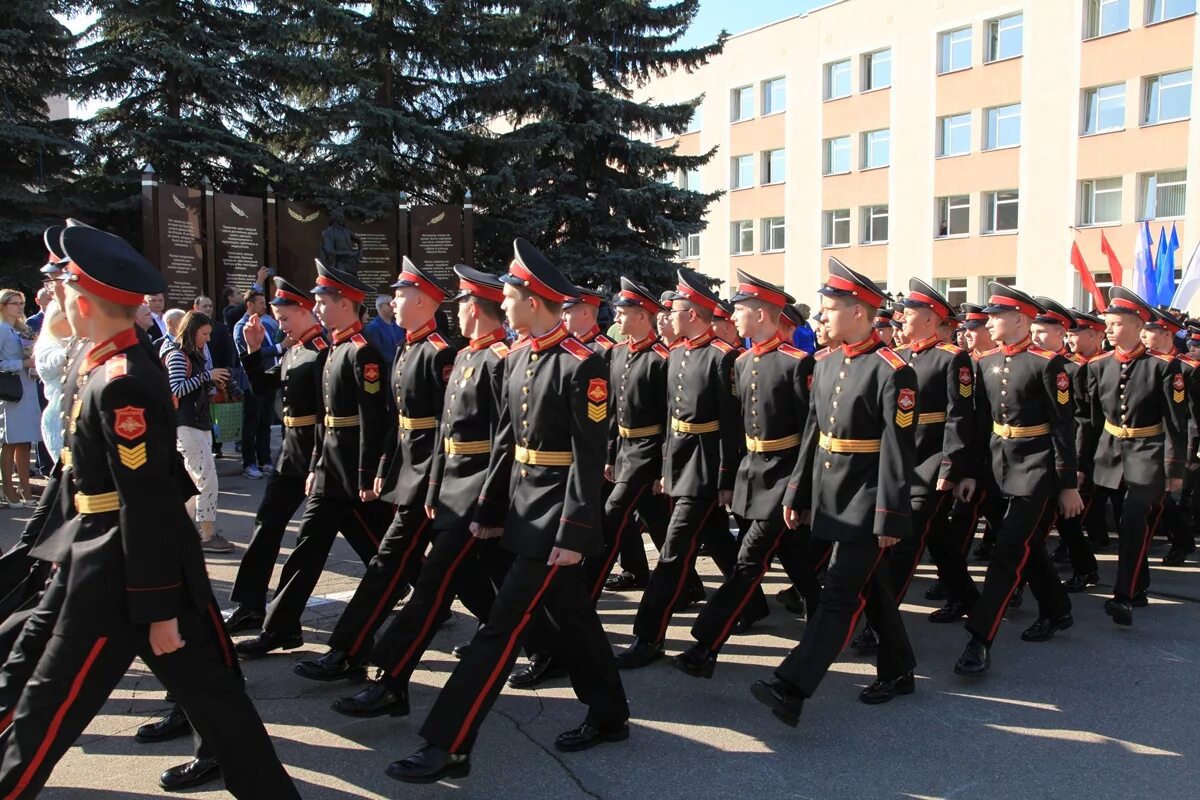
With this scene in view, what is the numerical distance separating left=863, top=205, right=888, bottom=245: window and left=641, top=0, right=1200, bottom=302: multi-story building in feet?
0.17

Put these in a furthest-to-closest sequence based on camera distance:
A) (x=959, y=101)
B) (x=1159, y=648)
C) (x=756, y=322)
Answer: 1. (x=959, y=101)
2. (x=1159, y=648)
3. (x=756, y=322)

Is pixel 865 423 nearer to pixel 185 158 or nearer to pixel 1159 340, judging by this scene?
pixel 1159 340


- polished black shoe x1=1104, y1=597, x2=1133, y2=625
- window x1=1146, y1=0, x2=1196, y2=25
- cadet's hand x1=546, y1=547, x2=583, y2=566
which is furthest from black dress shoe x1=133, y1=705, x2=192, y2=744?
window x1=1146, y1=0, x2=1196, y2=25

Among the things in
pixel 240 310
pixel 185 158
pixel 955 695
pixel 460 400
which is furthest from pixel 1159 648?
pixel 185 158

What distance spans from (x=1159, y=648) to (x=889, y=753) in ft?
8.31

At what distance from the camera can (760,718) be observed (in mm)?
4742

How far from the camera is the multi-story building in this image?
2827 cm

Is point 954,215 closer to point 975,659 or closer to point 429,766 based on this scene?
point 975,659

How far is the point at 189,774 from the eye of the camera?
12.8 ft

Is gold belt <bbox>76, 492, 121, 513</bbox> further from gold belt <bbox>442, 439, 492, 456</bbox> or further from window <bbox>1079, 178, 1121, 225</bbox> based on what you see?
window <bbox>1079, 178, 1121, 225</bbox>

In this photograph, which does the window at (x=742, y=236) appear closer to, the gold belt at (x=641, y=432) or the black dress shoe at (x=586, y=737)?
the gold belt at (x=641, y=432)

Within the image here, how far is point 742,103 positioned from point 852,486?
37483 mm

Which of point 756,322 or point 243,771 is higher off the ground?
point 756,322

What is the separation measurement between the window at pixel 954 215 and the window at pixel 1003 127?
6.13 ft
